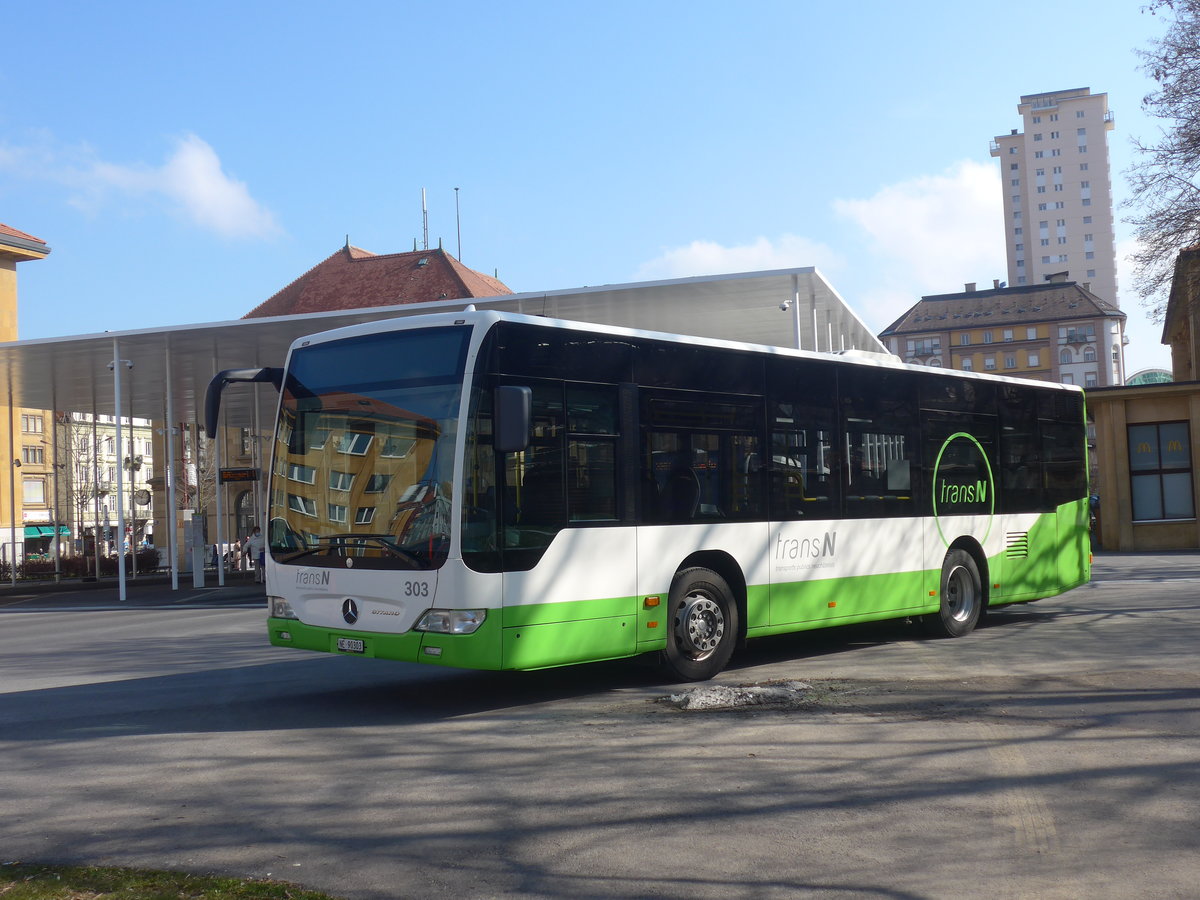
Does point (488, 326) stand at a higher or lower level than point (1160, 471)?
higher

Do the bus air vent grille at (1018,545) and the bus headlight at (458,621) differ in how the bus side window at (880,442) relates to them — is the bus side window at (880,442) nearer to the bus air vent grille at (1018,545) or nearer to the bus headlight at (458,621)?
the bus air vent grille at (1018,545)

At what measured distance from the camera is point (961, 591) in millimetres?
13812

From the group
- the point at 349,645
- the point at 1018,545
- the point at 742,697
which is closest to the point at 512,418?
the point at 349,645

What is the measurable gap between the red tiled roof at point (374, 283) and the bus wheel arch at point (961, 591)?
46646 millimetres

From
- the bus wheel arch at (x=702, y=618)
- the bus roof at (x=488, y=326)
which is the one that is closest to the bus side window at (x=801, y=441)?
the bus roof at (x=488, y=326)

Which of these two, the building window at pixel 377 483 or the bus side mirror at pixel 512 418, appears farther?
the building window at pixel 377 483

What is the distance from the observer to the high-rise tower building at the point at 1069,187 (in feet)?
449

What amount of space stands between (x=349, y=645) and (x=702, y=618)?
3.06m

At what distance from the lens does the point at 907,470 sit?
1284 cm

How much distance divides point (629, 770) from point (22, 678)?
869 centimetres

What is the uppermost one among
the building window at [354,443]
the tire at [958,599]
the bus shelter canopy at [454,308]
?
the bus shelter canopy at [454,308]

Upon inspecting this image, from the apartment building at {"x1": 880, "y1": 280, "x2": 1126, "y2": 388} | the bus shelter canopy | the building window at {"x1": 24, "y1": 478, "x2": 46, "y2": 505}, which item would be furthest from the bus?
the apartment building at {"x1": 880, "y1": 280, "x2": 1126, "y2": 388}

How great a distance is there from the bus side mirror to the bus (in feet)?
0.05

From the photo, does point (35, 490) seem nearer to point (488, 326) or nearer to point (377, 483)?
point (377, 483)
